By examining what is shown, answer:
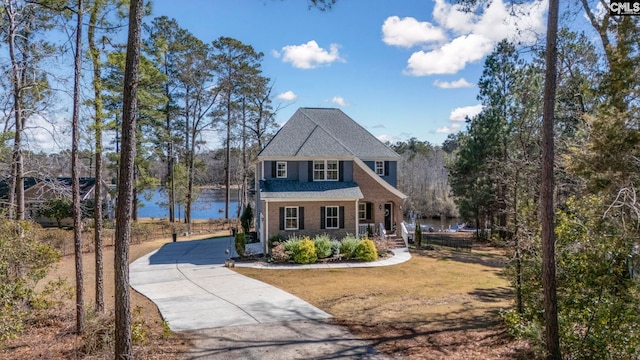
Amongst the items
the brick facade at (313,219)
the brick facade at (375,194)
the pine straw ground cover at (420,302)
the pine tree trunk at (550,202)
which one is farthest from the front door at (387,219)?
the pine tree trunk at (550,202)

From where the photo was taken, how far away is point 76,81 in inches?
364

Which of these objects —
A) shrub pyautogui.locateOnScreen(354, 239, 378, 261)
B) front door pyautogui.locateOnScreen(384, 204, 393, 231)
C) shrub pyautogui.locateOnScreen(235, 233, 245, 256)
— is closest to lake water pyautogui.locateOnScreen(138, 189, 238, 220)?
shrub pyautogui.locateOnScreen(235, 233, 245, 256)

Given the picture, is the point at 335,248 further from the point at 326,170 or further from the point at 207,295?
the point at 207,295

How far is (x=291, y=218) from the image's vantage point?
21234 mm

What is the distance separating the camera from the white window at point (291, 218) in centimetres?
2114

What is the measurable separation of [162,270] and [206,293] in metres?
4.99

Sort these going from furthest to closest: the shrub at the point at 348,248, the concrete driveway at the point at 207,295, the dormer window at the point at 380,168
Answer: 1. the dormer window at the point at 380,168
2. the shrub at the point at 348,248
3. the concrete driveway at the point at 207,295

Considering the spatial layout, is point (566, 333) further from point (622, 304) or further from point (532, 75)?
point (532, 75)

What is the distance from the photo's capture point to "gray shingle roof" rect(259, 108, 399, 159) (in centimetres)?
2242

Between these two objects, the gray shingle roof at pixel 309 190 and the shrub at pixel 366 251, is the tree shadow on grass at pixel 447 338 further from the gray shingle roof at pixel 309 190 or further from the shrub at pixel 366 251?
the gray shingle roof at pixel 309 190

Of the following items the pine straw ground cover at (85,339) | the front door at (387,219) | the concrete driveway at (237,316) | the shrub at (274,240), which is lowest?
the concrete driveway at (237,316)

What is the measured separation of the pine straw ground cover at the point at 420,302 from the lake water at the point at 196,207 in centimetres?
2265

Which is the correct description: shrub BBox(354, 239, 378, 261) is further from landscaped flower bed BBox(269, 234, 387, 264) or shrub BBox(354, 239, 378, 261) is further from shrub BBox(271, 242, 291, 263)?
shrub BBox(271, 242, 291, 263)

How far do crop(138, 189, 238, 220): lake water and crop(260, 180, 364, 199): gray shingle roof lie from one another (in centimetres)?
1677
